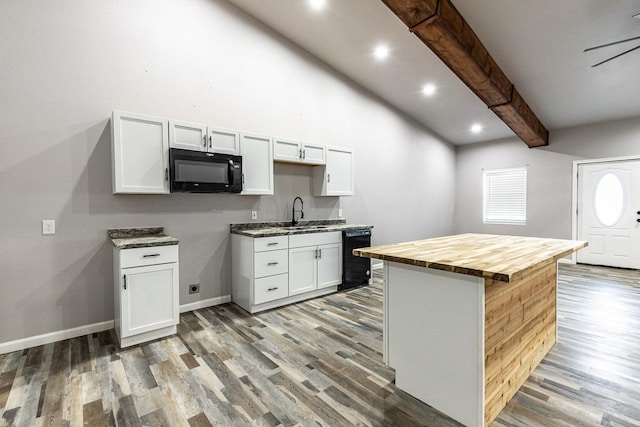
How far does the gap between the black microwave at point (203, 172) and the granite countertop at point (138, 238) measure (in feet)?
1.73

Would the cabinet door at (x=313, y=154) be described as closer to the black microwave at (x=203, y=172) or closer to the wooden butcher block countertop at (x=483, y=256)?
the black microwave at (x=203, y=172)

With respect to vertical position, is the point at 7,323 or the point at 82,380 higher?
the point at 7,323

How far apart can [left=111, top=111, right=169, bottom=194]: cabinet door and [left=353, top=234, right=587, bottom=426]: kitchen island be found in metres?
2.26

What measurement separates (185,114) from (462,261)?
3.30 metres

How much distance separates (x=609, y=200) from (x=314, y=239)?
5576 millimetres

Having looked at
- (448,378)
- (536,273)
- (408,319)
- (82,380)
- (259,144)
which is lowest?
(82,380)

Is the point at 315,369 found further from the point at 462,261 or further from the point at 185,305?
the point at 185,305

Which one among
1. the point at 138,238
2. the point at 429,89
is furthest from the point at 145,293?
the point at 429,89

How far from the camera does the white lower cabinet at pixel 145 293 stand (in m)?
Result: 2.66

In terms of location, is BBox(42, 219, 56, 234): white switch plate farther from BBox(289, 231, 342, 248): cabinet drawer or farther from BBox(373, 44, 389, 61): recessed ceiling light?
BBox(373, 44, 389, 61): recessed ceiling light

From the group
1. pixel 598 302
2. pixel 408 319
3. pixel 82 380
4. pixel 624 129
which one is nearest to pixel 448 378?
pixel 408 319

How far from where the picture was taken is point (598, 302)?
3771 mm

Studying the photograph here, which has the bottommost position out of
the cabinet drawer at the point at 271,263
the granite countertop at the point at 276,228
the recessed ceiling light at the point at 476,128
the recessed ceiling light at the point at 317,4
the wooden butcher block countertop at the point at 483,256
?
the cabinet drawer at the point at 271,263

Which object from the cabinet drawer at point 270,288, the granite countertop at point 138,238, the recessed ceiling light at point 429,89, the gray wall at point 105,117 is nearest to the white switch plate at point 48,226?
the gray wall at point 105,117
